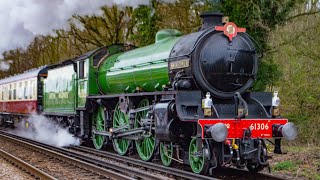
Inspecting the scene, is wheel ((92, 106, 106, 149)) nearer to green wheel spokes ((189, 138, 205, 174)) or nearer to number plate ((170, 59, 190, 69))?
number plate ((170, 59, 190, 69))

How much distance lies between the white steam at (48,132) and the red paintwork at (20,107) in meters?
0.41

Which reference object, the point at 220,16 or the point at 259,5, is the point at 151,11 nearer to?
the point at 259,5

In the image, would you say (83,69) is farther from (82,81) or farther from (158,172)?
(158,172)

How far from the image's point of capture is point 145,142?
35.3ft

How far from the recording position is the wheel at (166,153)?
30.8ft

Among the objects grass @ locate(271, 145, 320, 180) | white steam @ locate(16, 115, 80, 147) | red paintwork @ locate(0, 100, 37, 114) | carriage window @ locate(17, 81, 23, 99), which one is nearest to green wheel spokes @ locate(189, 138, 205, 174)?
grass @ locate(271, 145, 320, 180)

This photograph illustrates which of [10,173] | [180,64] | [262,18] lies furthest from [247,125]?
[262,18]

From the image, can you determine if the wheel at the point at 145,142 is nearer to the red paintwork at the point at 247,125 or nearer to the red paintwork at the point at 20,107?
the red paintwork at the point at 247,125

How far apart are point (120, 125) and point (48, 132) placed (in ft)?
23.0

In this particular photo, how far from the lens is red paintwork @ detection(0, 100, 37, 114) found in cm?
2000

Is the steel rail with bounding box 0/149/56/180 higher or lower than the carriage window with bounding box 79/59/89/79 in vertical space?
lower

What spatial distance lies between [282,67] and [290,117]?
1636 mm

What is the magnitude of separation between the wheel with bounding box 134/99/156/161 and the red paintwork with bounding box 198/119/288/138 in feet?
7.88

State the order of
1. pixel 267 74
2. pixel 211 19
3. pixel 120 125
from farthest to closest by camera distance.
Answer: pixel 267 74
pixel 120 125
pixel 211 19
